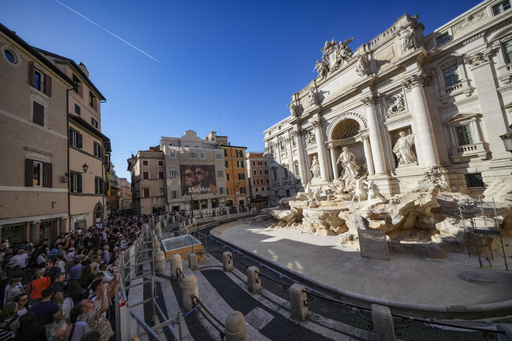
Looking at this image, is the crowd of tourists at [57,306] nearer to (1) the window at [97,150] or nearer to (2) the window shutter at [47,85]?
(2) the window shutter at [47,85]

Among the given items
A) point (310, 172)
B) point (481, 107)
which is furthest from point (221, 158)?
point (481, 107)

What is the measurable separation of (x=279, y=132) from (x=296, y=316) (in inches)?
1143

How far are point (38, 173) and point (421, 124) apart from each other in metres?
26.3

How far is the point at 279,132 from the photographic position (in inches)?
1256

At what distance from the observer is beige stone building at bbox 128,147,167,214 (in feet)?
95.1

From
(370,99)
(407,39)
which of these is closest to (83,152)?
(370,99)

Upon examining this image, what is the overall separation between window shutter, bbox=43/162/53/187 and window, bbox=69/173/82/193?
1753mm

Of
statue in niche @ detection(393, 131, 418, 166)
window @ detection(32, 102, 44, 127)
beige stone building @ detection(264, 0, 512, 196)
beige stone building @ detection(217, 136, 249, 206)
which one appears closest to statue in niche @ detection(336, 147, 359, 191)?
beige stone building @ detection(264, 0, 512, 196)

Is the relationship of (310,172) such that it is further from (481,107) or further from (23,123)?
(23,123)

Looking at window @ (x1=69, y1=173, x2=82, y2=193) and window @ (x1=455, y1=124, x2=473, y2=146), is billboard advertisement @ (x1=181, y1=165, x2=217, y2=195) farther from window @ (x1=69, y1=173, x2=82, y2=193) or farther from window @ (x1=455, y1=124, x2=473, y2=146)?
window @ (x1=455, y1=124, x2=473, y2=146)

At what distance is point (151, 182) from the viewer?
97.9ft

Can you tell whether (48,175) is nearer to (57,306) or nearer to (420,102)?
(57,306)

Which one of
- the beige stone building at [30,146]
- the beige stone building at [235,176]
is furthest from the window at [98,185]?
the beige stone building at [235,176]

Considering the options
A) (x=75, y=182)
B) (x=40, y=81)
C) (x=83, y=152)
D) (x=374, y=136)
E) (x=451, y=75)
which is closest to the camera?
(x=40, y=81)
